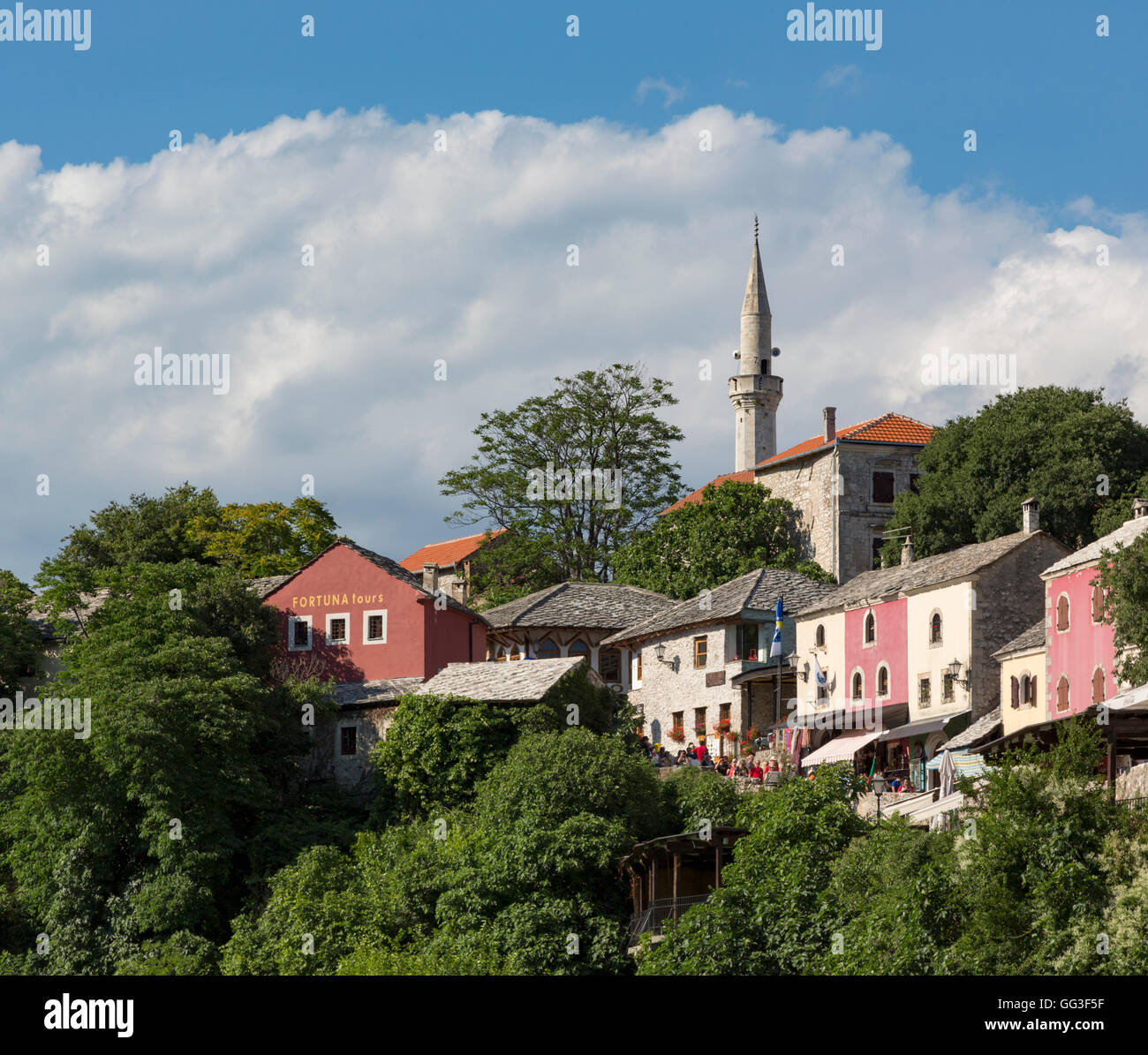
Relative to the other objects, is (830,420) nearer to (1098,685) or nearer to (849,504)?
(849,504)

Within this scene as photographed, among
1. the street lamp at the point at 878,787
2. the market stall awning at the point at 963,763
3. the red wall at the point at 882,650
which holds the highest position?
the red wall at the point at 882,650

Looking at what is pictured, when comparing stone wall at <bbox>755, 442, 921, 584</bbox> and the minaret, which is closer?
stone wall at <bbox>755, 442, 921, 584</bbox>

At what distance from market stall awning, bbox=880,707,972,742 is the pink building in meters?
3.87

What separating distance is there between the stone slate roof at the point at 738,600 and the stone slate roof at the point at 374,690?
10081 mm

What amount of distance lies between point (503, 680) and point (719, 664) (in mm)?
10560

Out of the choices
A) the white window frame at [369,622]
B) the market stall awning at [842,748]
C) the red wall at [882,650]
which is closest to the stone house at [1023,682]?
the market stall awning at [842,748]

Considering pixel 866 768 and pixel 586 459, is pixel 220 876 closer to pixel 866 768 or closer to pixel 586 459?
pixel 866 768

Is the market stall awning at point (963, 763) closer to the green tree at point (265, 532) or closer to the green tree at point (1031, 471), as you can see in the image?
the green tree at point (1031, 471)

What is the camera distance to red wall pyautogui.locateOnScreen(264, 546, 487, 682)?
5447 cm

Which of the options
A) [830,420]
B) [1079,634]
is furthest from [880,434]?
[1079,634]

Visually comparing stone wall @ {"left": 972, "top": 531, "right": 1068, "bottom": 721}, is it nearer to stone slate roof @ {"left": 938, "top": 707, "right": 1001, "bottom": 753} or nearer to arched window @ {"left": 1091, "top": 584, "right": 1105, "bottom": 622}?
stone slate roof @ {"left": 938, "top": 707, "right": 1001, "bottom": 753}

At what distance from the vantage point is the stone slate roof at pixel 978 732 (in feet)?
149

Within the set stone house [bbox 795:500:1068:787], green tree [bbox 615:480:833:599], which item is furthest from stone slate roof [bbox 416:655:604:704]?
green tree [bbox 615:480:833:599]

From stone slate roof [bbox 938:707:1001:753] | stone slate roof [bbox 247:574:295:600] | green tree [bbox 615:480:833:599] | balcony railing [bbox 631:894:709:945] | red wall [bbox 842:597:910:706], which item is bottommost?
balcony railing [bbox 631:894:709:945]
